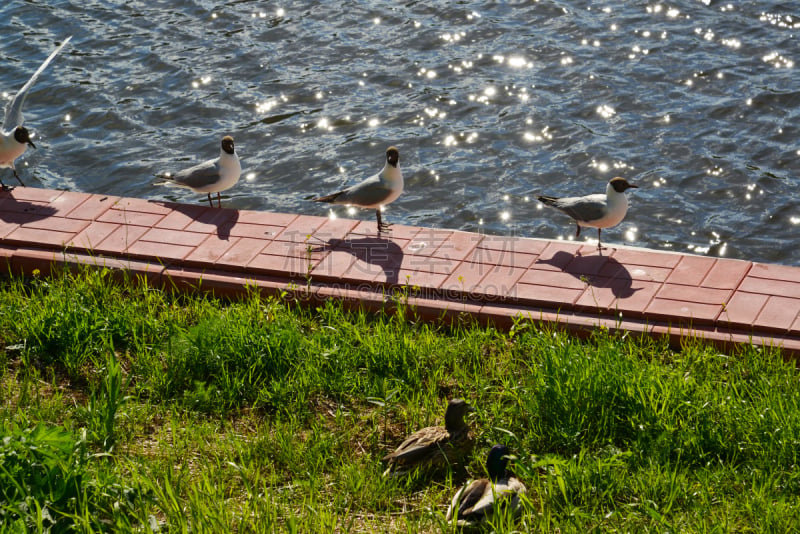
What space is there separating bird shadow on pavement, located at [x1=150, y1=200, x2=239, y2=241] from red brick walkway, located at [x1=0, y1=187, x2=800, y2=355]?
0.05 ft

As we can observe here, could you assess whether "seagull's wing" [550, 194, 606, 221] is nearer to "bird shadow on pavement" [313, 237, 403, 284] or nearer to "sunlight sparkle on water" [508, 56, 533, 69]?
"bird shadow on pavement" [313, 237, 403, 284]

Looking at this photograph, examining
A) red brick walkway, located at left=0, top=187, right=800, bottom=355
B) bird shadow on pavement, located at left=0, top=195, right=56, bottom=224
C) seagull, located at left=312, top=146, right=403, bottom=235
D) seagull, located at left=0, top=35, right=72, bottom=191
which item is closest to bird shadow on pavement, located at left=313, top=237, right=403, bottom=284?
red brick walkway, located at left=0, top=187, right=800, bottom=355

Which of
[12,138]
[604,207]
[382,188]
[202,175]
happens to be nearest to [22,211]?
[12,138]

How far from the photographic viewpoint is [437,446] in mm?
4707

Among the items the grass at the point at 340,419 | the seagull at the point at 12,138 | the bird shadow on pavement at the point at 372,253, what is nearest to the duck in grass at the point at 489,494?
the grass at the point at 340,419

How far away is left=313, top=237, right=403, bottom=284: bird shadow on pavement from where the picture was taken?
6570 mm

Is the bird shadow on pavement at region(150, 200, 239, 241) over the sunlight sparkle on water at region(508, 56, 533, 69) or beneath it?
over

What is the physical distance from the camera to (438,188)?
975cm

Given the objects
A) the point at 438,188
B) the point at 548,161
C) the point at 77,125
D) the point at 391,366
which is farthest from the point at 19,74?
the point at 391,366

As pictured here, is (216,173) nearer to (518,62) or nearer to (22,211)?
(22,211)

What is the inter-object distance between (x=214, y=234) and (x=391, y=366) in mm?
2321

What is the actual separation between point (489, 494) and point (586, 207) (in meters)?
3.52

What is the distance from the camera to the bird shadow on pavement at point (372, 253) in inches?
259

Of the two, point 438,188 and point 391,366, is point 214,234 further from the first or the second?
point 438,188
